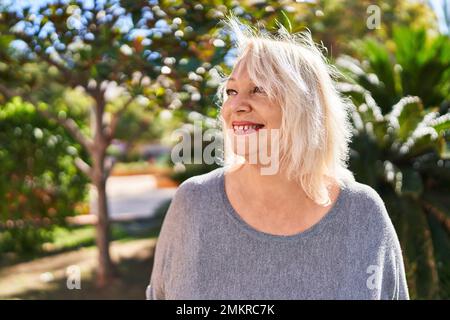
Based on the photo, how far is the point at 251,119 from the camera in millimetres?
1681

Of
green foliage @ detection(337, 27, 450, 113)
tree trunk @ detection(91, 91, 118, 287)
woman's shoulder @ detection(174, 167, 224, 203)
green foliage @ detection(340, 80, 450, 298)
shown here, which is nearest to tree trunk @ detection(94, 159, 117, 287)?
tree trunk @ detection(91, 91, 118, 287)

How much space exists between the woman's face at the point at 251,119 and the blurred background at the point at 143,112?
3.01 feet

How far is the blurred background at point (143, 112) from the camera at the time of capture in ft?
14.0

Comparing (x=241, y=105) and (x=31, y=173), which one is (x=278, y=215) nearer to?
(x=241, y=105)

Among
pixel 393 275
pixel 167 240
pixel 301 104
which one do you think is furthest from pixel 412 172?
pixel 167 240

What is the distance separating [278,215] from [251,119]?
0.28 metres

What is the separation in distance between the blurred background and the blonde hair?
0.84 metres

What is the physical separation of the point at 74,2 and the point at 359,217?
329cm

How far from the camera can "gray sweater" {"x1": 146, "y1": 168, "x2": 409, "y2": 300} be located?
5.30 feet

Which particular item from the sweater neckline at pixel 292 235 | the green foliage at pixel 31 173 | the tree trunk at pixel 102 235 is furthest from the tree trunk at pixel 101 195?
the sweater neckline at pixel 292 235

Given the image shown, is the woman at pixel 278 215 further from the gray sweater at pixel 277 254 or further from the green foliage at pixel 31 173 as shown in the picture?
the green foliage at pixel 31 173

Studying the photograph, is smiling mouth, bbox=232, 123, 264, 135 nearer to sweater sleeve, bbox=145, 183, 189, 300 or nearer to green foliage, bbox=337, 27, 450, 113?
sweater sleeve, bbox=145, 183, 189, 300

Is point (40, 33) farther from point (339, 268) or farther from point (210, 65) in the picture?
point (339, 268)
